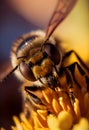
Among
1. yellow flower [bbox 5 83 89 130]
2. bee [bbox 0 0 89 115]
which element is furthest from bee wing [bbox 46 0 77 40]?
yellow flower [bbox 5 83 89 130]

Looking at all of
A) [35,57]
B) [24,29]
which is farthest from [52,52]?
[24,29]

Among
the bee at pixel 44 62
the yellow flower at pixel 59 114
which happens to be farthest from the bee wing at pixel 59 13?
the yellow flower at pixel 59 114

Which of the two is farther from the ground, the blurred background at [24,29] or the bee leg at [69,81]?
the blurred background at [24,29]

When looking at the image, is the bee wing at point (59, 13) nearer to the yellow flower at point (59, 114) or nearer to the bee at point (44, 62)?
the bee at point (44, 62)

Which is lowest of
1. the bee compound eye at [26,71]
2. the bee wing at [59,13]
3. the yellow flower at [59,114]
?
the yellow flower at [59,114]

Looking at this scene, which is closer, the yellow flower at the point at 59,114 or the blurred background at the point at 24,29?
the yellow flower at the point at 59,114

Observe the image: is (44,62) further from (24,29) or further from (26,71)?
(24,29)
